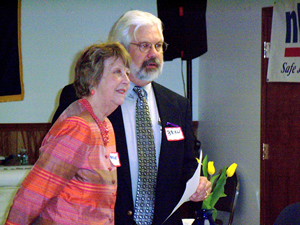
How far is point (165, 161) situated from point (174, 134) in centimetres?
14

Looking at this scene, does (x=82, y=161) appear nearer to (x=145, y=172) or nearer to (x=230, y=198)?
(x=145, y=172)

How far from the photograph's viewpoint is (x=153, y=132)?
173cm

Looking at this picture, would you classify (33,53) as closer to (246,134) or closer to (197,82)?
(197,82)

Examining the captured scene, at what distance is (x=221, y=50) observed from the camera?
13.5 feet

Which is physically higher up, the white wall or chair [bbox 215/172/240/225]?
the white wall

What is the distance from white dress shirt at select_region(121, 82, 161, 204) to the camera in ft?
5.40

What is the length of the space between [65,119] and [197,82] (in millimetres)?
3755

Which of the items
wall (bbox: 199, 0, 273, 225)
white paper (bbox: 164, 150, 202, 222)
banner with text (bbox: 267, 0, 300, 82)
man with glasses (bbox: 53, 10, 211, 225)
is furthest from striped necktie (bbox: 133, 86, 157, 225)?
wall (bbox: 199, 0, 273, 225)

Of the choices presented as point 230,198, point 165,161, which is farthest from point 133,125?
point 230,198

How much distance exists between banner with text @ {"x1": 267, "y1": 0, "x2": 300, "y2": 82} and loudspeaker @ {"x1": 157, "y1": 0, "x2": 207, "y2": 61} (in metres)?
0.83

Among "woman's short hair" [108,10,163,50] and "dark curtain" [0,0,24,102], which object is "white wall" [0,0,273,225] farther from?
"woman's short hair" [108,10,163,50]

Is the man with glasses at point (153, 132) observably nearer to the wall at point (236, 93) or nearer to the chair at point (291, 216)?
the chair at point (291, 216)

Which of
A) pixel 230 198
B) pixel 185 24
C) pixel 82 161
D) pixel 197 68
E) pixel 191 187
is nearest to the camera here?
pixel 82 161

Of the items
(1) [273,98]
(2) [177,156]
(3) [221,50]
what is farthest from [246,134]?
(2) [177,156]
